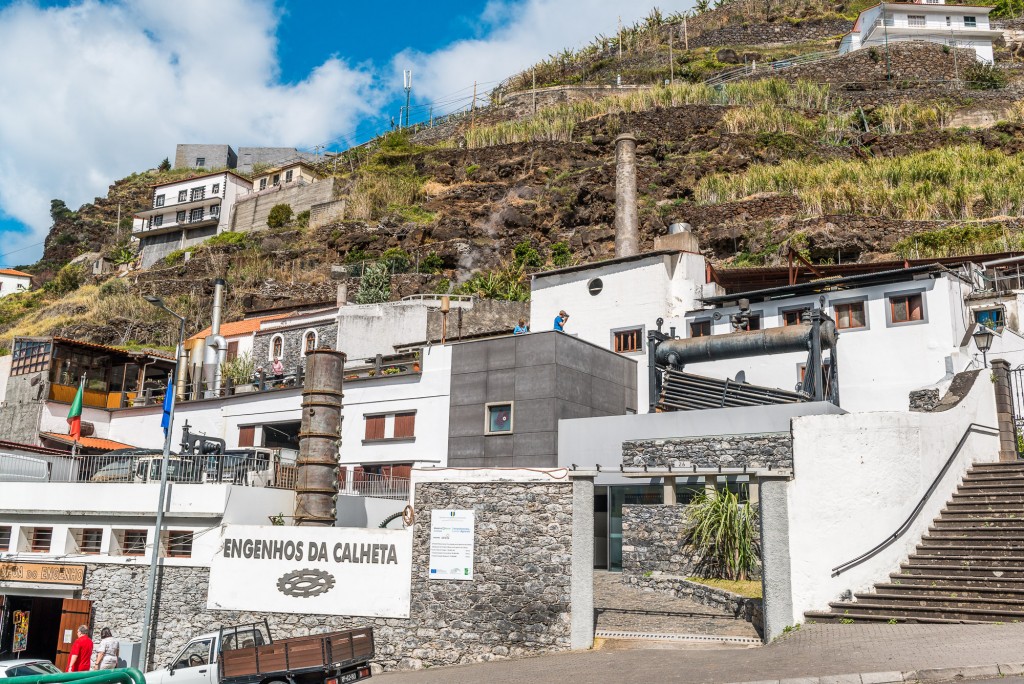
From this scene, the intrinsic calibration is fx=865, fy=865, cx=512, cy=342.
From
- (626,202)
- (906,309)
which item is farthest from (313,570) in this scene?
(626,202)

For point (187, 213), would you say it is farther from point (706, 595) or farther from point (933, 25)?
point (706, 595)

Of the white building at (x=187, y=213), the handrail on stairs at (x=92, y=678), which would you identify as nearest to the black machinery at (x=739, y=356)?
the handrail on stairs at (x=92, y=678)

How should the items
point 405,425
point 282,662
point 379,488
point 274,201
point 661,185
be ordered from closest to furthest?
1. point 282,662
2. point 379,488
3. point 405,425
4. point 661,185
5. point 274,201

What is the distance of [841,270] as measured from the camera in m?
31.8

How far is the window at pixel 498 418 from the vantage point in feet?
87.4

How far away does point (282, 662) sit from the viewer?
46.1 feet

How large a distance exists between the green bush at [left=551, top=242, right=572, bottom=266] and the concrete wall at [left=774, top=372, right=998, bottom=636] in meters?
33.8

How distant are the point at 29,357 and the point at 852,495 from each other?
3353 centimetres

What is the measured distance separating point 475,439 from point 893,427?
14.0 meters

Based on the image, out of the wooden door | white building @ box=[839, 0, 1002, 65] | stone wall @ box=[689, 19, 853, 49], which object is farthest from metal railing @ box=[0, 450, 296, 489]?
stone wall @ box=[689, 19, 853, 49]

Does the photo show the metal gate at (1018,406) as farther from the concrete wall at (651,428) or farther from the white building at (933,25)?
the white building at (933,25)

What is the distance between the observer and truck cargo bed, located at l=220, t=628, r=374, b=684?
552 inches

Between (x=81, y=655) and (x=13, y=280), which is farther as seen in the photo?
(x=13, y=280)

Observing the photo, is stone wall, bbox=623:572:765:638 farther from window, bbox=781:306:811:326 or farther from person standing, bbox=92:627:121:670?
window, bbox=781:306:811:326
